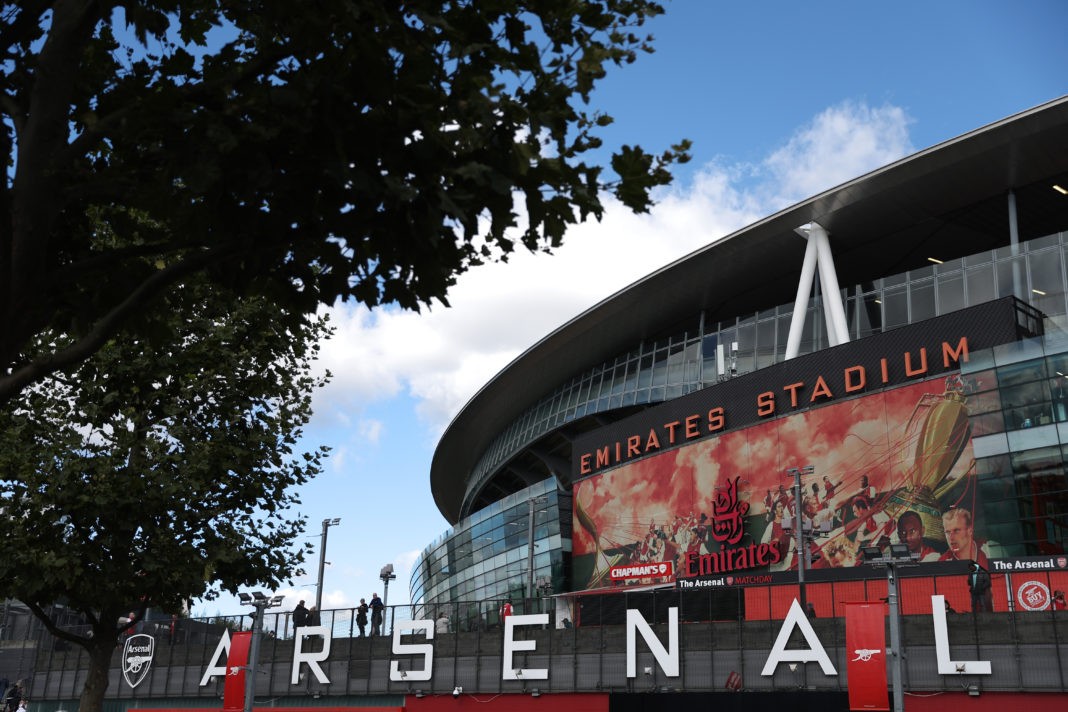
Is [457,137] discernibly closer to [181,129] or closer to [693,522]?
[181,129]

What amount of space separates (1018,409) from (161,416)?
89.8ft

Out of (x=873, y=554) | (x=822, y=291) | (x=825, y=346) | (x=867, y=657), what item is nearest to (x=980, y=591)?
(x=867, y=657)

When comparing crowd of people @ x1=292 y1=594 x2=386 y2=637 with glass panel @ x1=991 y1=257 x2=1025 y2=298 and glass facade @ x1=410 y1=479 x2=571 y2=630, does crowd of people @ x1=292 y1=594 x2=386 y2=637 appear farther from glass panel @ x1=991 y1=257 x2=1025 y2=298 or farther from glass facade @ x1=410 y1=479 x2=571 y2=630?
glass panel @ x1=991 y1=257 x2=1025 y2=298

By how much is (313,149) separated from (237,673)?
27731 mm

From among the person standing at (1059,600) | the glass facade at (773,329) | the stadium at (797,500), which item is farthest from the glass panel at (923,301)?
the person standing at (1059,600)

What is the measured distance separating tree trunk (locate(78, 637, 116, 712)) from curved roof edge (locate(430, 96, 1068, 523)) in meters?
36.1

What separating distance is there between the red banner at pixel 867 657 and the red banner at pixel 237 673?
17.6m

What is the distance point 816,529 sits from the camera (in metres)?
40.7

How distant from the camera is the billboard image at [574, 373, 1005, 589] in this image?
121 ft

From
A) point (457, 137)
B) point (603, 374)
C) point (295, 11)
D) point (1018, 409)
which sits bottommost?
point (457, 137)

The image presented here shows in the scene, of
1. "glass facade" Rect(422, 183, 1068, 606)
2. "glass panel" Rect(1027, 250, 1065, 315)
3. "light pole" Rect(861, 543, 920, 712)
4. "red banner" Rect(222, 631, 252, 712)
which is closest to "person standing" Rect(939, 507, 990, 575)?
"glass facade" Rect(422, 183, 1068, 606)

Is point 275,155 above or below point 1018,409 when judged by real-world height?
below

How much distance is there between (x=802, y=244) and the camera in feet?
167

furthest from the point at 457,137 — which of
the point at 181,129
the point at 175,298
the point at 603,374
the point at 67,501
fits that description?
the point at 603,374
